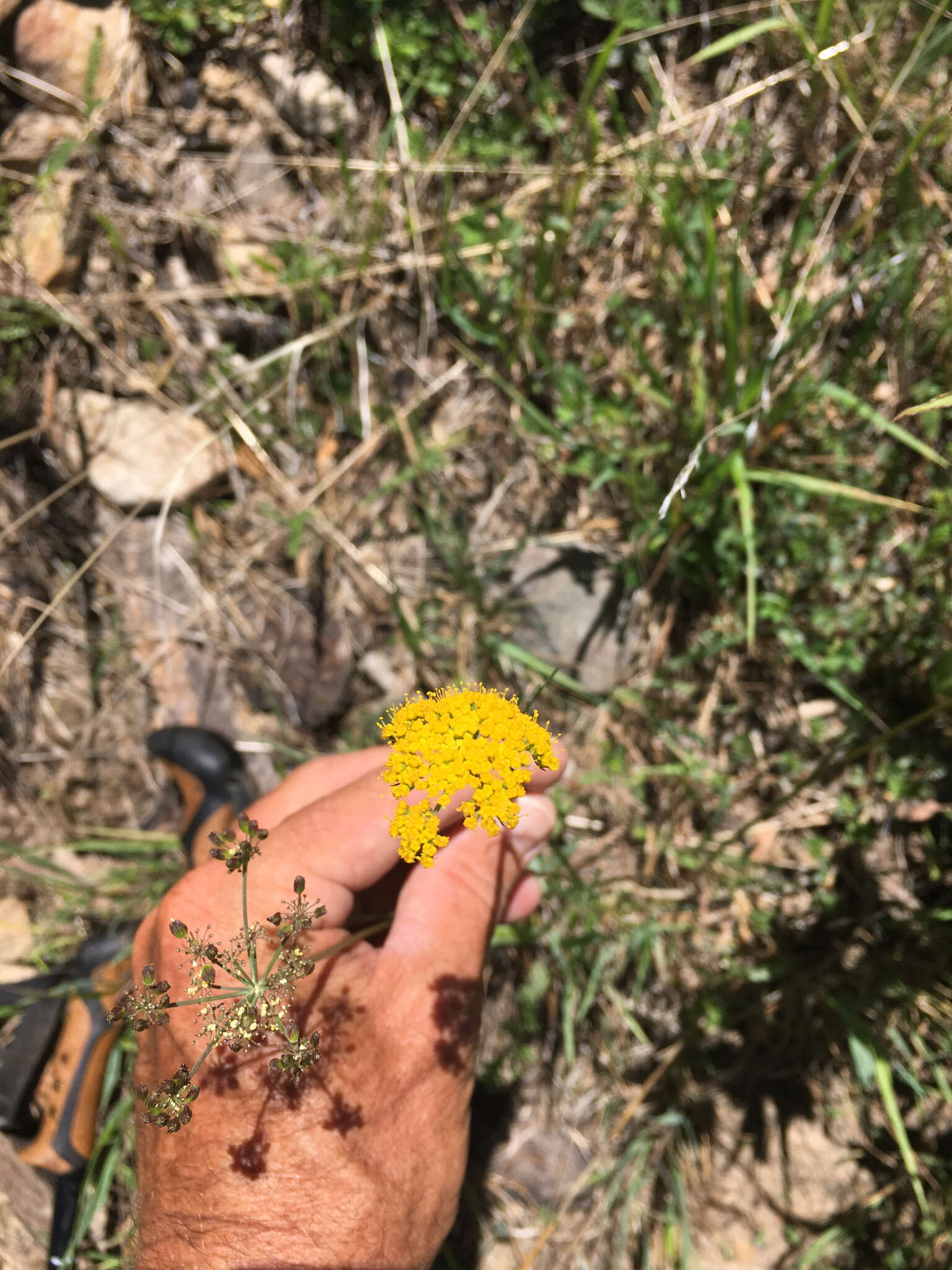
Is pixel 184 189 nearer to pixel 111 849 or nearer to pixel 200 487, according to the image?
pixel 200 487

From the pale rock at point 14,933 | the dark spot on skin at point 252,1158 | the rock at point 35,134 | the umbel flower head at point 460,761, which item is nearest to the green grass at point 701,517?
the pale rock at point 14,933

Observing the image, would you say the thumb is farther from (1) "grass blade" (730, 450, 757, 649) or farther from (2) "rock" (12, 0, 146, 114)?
(2) "rock" (12, 0, 146, 114)

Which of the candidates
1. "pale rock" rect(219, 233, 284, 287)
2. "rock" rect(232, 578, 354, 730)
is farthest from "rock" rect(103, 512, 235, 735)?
"pale rock" rect(219, 233, 284, 287)

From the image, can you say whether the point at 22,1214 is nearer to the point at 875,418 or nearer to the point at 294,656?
the point at 294,656

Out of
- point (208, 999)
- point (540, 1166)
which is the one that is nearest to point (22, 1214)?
point (540, 1166)

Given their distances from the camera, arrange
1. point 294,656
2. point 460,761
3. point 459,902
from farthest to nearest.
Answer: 1. point 294,656
2. point 459,902
3. point 460,761
